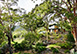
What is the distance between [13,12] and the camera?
29.2ft

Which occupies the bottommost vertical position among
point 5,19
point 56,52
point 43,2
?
point 56,52

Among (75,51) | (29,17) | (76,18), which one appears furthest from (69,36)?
(29,17)

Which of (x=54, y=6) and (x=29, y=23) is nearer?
(x=29, y=23)

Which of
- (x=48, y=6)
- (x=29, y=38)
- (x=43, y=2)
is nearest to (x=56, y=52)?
(x=29, y=38)

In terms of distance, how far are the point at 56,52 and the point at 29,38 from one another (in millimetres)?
3599

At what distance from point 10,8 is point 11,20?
5.03ft

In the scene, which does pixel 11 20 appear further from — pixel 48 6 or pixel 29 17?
pixel 48 6

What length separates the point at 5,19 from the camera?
8695 mm

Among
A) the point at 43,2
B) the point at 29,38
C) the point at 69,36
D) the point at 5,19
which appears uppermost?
the point at 43,2

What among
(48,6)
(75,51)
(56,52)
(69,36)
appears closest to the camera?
(75,51)

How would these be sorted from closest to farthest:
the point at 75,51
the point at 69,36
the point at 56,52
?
the point at 75,51, the point at 56,52, the point at 69,36

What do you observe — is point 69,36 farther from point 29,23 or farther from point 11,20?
point 11,20

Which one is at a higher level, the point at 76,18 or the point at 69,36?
the point at 76,18

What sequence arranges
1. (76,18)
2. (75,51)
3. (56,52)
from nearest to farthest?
1. (76,18)
2. (75,51)
3. (56,52)
